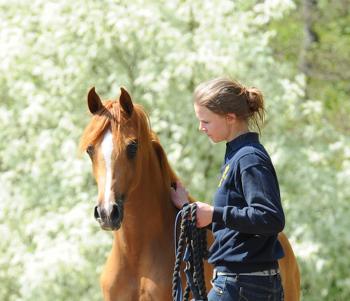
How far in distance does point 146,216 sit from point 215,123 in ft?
3.63

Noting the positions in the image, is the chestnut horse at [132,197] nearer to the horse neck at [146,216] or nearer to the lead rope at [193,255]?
the horse neck at [146,216]

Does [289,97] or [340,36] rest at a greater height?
[289,97]

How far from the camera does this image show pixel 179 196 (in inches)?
185

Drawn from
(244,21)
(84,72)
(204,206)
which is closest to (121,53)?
(84,72)

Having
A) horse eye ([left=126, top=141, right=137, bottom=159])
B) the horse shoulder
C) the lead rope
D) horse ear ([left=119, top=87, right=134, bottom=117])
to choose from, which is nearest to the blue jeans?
the lead rope

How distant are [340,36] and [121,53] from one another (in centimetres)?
1051

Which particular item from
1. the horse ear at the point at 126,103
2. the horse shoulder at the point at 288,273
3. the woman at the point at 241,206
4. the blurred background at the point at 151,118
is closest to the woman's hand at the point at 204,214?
the woman at the point at 241,206

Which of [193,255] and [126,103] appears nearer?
[193,255]

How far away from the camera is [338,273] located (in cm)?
802

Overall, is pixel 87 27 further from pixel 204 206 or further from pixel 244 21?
pixel 204 206

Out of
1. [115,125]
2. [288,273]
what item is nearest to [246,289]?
[115,125]

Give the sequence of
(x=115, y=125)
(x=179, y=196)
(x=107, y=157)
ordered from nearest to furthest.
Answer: (x=107, y=157) → (x=115, y=125) → (x=179, y=196)

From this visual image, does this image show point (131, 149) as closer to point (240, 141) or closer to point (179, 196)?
point (179, 196)

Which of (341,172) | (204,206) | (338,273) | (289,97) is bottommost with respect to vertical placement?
(338,273)
